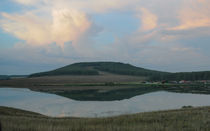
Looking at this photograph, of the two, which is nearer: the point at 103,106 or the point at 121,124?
the point at 121,124

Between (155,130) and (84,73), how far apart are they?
163 meters

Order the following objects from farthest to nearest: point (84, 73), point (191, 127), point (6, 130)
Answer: point (84, 73) < point (191, 127) < point (6, 130)

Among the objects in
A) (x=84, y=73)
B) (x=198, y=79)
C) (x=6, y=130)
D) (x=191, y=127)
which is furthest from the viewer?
(x=84, y=73)

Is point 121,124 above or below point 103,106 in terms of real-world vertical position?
above

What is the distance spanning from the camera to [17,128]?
34.5 ft

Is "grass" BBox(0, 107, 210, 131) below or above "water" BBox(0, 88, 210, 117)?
above

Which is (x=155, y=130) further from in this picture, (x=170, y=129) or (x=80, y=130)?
(x=80, y=130)

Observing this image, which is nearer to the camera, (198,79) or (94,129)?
(94,129)

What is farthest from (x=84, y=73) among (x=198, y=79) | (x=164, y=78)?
(x=198, y=79)

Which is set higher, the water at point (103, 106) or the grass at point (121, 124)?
the grass at point (121, 124)

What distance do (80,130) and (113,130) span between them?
1455 millimetres

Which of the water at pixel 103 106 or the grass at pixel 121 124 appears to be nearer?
the grass at pixel 121 124

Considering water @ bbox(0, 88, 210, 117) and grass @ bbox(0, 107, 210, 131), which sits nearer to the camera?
grass @ bbox(0, 107, 210, 131)

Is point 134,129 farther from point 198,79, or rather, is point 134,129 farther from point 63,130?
point 198,79
